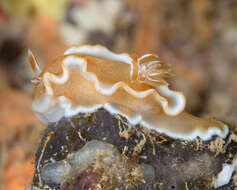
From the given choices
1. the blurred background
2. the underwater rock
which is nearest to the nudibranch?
the underwater rock

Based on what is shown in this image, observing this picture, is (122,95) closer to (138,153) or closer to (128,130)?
(128,130)

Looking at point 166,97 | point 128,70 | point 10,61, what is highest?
point 10,61

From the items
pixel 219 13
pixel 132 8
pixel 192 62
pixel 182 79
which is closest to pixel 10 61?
pixel 132 8

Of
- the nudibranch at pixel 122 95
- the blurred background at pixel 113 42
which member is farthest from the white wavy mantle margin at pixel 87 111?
the blurred background at pixel 113 42

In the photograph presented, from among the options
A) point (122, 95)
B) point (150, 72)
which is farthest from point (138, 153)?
point (150, 72)

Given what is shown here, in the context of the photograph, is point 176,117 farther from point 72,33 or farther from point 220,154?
point 72,33

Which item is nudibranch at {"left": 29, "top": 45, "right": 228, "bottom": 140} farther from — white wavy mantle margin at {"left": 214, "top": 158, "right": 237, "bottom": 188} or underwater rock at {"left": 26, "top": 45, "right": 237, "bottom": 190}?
white wavy mantle margin at {"left": 214, "top": 158, "right": 237, "bottom": 188}

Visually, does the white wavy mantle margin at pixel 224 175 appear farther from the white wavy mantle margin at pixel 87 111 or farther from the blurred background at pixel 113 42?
the blurred background at pixel 113 42
